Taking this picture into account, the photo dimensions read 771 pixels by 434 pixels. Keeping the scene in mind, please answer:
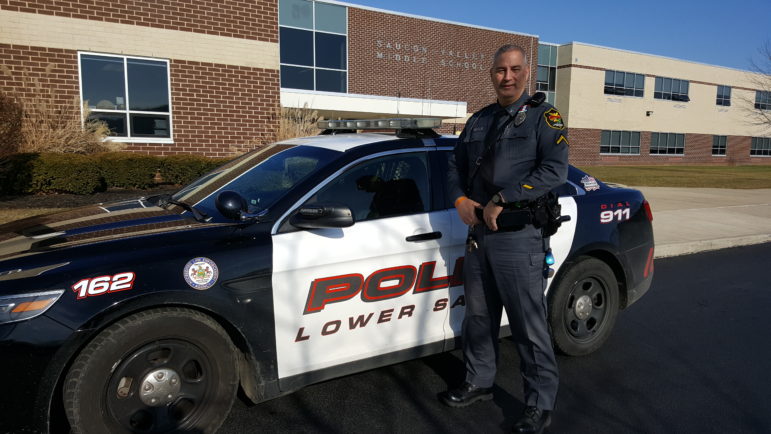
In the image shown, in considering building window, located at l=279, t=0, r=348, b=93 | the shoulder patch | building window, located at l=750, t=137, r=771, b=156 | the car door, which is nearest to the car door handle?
the car door

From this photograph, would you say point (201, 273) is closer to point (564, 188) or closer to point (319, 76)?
point (564, 188)

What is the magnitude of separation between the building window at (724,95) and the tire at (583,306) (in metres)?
49.5

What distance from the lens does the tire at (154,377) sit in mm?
2551

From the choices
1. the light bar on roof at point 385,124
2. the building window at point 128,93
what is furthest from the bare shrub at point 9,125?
the light bar on roof at point 385,124

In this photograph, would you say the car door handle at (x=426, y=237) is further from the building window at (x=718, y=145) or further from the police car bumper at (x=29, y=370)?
the building window at (x=718, y=145)

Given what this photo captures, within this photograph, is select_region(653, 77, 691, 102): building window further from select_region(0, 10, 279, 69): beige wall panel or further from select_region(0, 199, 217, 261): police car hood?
select_region(0, 199, 217, 261): police car hood

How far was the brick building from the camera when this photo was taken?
11.2m

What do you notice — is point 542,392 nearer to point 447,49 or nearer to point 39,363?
point 39,363

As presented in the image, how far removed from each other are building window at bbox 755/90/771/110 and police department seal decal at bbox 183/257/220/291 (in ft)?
184

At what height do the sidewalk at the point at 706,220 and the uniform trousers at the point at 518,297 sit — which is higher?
the uniform trousers at the point at 518,297

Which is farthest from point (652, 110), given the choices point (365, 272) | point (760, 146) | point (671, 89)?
point (365, 272)

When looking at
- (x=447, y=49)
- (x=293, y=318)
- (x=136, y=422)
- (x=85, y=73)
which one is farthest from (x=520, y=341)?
(x=447, y=49)

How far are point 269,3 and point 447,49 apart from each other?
1994cm

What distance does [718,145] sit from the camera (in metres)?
47.2
